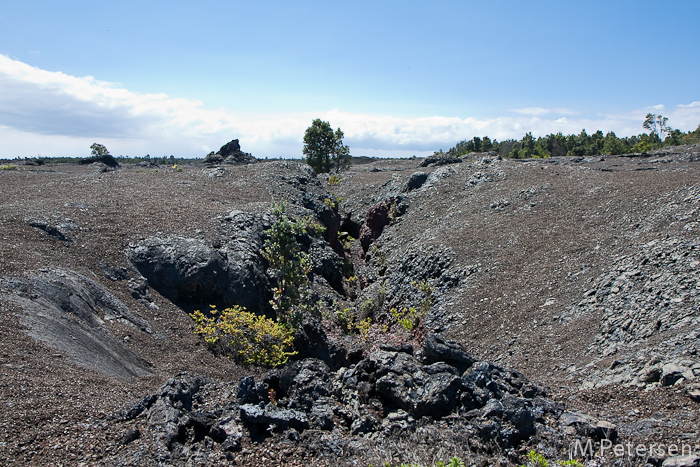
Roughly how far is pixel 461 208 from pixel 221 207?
922 cm

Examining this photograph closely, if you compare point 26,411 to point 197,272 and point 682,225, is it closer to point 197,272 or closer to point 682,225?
point 197,272

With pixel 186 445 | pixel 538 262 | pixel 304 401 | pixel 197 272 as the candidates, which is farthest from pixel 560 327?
pixel 197 272

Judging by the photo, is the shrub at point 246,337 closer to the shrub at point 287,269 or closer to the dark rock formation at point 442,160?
the shrub at point 287,269

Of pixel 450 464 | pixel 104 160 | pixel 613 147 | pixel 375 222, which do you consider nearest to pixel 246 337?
pixel 450 464

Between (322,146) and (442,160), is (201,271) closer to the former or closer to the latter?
(442,160)

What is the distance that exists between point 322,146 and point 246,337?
32160 mm

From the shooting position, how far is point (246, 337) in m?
9.07

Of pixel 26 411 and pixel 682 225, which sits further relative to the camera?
pixel 682 225

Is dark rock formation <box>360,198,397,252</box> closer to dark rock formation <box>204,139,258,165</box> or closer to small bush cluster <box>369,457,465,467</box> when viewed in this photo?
small bush cluster <box>369,457,465,467</box>

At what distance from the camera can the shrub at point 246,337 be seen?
866 cm

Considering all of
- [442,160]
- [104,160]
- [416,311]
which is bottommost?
[416,311]

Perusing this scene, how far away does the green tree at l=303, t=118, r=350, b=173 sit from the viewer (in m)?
39.3

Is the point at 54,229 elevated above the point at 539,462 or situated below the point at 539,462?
above

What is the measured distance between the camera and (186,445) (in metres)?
5.07
